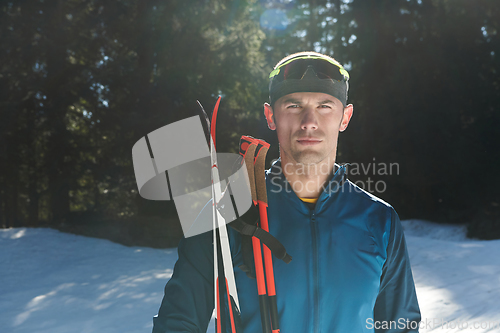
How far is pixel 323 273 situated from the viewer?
1.57 metres

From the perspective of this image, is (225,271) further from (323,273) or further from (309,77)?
(309,77)

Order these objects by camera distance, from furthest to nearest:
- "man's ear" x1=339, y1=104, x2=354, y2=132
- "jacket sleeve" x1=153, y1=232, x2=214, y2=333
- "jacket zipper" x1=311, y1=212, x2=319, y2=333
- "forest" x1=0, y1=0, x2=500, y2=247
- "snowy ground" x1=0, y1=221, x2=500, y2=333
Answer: "forest" x1=0, y1=0, x2=500, y2=247
"snowy ground" x1=0, y1=221, x2=500, y2=333
"man's ear" x1=339, y1=104, x2=354, y2=132
"jacket zipper" x1=311, y1=212, x2=319, y2=333
"jacket sleeve" x1=153, y1=232, x2=214, y2=333

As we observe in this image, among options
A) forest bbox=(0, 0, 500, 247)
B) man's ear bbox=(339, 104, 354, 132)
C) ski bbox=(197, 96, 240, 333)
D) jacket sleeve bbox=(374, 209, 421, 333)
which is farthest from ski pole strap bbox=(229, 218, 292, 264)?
forest bbox=(0, 0, 500, 247)

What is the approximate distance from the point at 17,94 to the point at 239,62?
663 centimetres

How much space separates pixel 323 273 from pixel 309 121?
0.65 meters

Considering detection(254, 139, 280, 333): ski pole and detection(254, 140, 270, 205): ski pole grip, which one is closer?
detection(254, 139, 280, 333): ski pole

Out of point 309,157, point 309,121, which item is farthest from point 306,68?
point 309,157

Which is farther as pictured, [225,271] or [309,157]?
[309,157]

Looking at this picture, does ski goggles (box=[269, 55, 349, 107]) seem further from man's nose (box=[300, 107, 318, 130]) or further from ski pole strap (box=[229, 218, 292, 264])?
ski pole strap (box=[229, 218, 292, 264])

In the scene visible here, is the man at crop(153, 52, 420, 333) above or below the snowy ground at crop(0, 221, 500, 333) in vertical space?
above

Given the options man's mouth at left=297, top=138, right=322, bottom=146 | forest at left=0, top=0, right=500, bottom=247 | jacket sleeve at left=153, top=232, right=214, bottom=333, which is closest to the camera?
jacket sleeve at left=153, top=232, right=214, bottom=333

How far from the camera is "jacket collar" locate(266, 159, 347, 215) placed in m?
1.68

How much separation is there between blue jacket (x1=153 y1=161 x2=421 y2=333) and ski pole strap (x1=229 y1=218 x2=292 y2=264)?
0.10 metres

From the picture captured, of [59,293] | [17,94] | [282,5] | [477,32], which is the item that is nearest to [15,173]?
[17,94]
